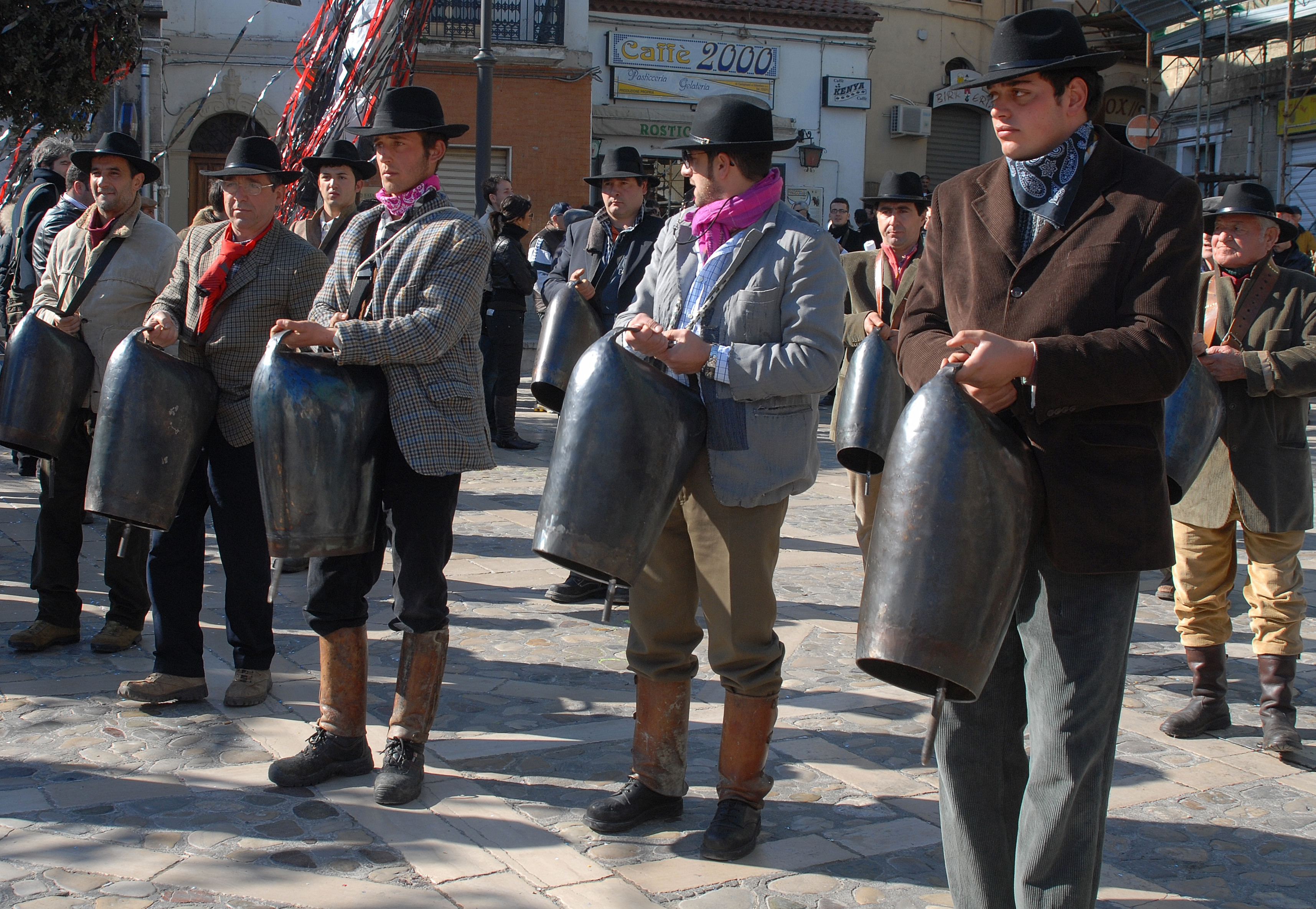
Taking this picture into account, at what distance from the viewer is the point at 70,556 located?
5191mm

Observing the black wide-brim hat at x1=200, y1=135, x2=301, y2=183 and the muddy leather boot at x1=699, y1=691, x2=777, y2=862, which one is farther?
the black wide-brim hat at x1=200, y1=135, x2=301, y2=183

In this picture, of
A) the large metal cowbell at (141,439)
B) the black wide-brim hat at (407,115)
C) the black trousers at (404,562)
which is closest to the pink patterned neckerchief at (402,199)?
the black wide-brim hat at (407,115)

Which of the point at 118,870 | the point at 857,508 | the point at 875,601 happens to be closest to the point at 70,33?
the point at 857,508

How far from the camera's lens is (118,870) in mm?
3180

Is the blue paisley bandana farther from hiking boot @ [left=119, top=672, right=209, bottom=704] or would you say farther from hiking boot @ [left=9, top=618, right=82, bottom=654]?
hiking boot @ [left=9, top=618, right=82, bottom=654]

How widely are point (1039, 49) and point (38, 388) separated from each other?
393cm

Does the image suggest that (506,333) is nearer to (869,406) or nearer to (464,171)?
(869,406)

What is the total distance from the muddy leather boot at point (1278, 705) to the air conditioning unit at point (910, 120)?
25.6 m

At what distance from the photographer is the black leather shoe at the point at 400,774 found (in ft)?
12.0

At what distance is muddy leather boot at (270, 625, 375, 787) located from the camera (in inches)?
151

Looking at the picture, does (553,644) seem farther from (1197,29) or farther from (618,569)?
(1197,29)

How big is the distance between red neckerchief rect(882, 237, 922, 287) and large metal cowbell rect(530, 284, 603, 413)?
137cm

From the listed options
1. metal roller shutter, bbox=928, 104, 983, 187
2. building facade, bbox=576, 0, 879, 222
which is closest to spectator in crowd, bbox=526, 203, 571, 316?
building facade, bbox=576, 0, 879, 222

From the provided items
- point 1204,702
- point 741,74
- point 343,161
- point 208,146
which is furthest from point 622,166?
point 741,74
